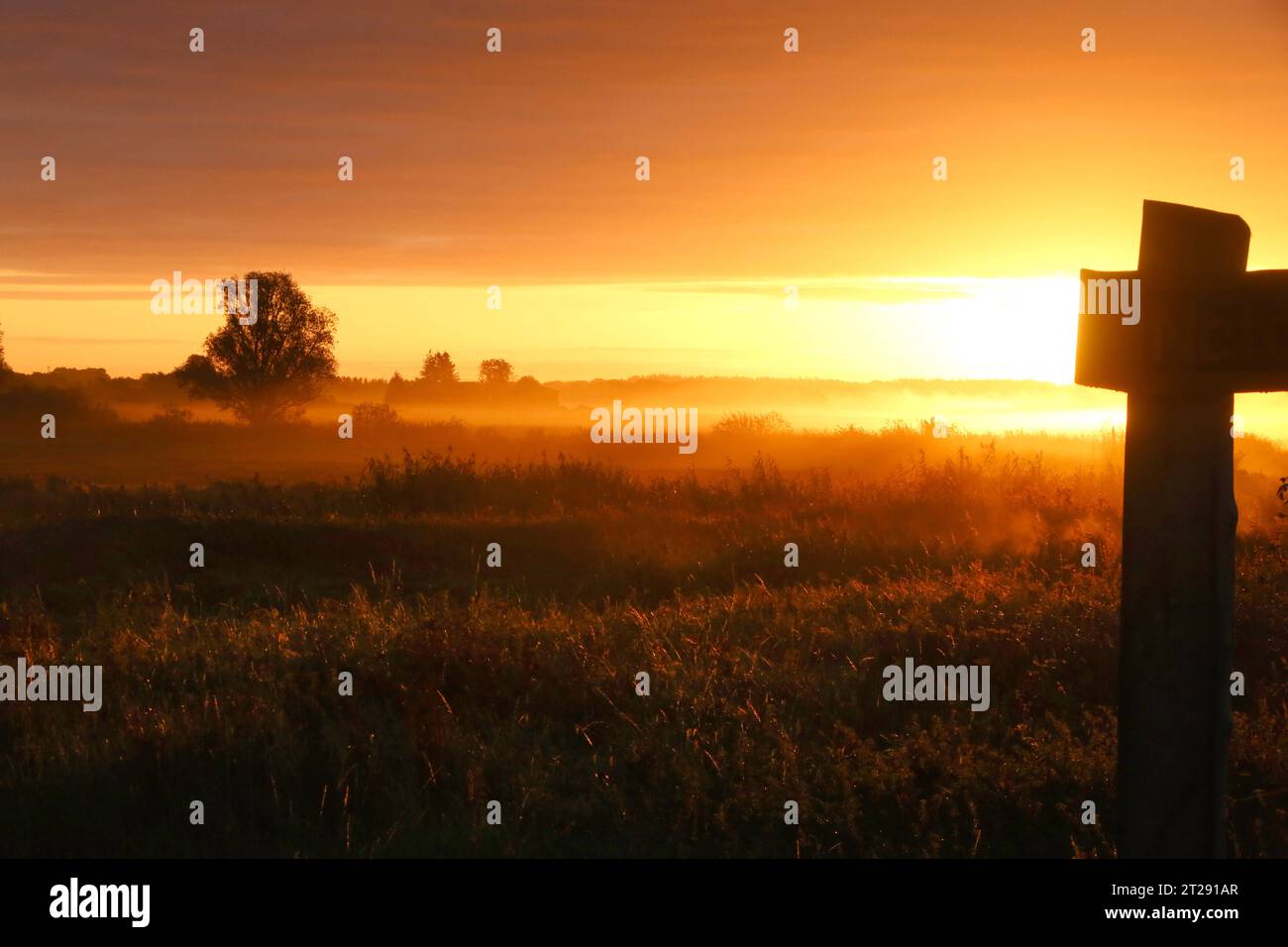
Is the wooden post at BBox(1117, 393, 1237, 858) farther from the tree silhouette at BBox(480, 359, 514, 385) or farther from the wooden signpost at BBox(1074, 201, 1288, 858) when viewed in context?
the tree silhouette at BBox(480, 359, 514, 385)

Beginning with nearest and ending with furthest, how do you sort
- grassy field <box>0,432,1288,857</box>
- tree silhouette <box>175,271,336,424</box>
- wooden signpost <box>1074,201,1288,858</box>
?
1. wooden signpost <box>1074,201,1288,858</box>
2. grassy field <box>0,432,1288,857</box>
3. tree silhouette <box>175,271,336,424</box>

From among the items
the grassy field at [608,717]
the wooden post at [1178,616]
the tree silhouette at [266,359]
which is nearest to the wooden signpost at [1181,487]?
the wooden post at [1178,616]

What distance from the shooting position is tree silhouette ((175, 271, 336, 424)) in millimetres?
50625

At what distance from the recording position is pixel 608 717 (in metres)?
6.61

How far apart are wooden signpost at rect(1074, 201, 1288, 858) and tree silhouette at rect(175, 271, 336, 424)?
2028 inches

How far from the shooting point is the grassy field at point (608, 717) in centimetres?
509

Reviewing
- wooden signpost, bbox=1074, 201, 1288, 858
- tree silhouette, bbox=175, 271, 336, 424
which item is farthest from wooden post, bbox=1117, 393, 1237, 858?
tree silhouette, bbox=175, 271, 336, 424

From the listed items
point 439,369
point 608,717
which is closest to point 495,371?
point 439,369

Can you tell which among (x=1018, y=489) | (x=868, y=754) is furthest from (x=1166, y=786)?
(x=1018, y=489)

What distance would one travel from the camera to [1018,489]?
17.9 meters

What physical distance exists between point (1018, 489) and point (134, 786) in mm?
15142

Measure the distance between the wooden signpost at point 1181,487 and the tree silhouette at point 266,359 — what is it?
169ft

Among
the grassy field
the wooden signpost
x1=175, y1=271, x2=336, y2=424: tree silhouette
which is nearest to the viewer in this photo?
the wooden signpost

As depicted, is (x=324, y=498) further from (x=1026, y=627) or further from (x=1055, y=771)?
(x=1055, y=771)
